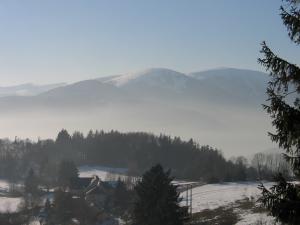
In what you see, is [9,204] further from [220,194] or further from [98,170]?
[98,170]

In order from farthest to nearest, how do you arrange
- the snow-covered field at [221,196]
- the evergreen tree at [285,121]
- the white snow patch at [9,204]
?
the white snow patch at [9,204] < the snow-covered field at [221,196] < the evergreen tree at [285,121]

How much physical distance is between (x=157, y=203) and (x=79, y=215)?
38259 mm

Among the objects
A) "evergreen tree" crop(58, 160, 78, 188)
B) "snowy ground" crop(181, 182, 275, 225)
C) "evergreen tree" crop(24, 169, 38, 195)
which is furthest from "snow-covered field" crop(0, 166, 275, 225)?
"evergreen tree" crop(58, 160, 78, 188)

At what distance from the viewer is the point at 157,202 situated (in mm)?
37344

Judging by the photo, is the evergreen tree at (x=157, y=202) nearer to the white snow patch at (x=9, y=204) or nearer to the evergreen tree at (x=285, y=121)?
the evergreen tree at (x=285, y=121)

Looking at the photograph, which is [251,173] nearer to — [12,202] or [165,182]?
[12,202]

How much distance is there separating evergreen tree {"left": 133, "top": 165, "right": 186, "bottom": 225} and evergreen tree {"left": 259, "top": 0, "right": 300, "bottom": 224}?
2508 cm

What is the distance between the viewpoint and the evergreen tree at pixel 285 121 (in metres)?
11.8

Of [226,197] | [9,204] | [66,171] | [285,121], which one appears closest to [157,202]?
[285,121]

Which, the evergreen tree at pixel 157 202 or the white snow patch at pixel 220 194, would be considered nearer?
the evergreen tree at pixel 157 202

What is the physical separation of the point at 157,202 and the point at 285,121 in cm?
2638

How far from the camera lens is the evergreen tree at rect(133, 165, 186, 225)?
36.8 metres

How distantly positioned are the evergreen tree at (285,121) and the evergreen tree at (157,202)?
25.1 m

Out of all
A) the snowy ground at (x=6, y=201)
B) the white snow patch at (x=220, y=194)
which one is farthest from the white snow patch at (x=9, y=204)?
the white snow patch at (x=220, y=194)
